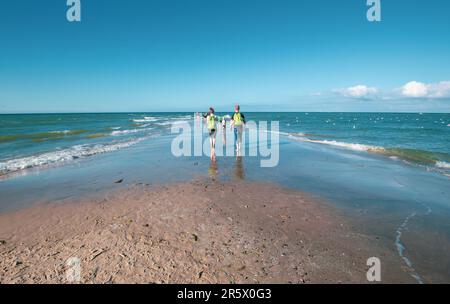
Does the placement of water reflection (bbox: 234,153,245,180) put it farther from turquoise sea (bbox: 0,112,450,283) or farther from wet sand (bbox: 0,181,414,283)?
wet sand (bbox: 0,181,414,283)

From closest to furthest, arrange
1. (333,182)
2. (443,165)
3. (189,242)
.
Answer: (189,242)
(333,182)
(443,165)

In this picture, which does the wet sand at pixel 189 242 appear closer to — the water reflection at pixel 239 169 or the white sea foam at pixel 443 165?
the water reflection at pixel 239 169

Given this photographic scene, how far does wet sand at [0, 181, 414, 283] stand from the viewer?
12.4 feet

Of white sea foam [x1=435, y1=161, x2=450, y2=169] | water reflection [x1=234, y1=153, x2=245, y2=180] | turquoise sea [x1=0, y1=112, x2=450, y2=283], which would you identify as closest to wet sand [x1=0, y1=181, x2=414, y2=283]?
turquoise sea [x1=0, y1=112, x2=450, y2=283]

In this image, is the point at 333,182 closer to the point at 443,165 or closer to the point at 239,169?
the point at 239,169

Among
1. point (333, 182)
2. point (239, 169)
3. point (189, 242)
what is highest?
point (239, 169)

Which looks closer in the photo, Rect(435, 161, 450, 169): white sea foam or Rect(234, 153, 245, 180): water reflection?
Rect(234, 153, 245, 180): water reflection

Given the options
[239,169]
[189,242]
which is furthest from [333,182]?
[189,242]

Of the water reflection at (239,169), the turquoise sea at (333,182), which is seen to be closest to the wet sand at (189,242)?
the turquoise sea at (333,182)

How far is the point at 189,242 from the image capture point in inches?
183

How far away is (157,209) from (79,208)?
7.24 ft

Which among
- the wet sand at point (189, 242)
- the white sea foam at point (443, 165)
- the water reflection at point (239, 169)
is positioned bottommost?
the wet sand at point (189, 242)

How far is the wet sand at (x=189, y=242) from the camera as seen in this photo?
12.4 ft
